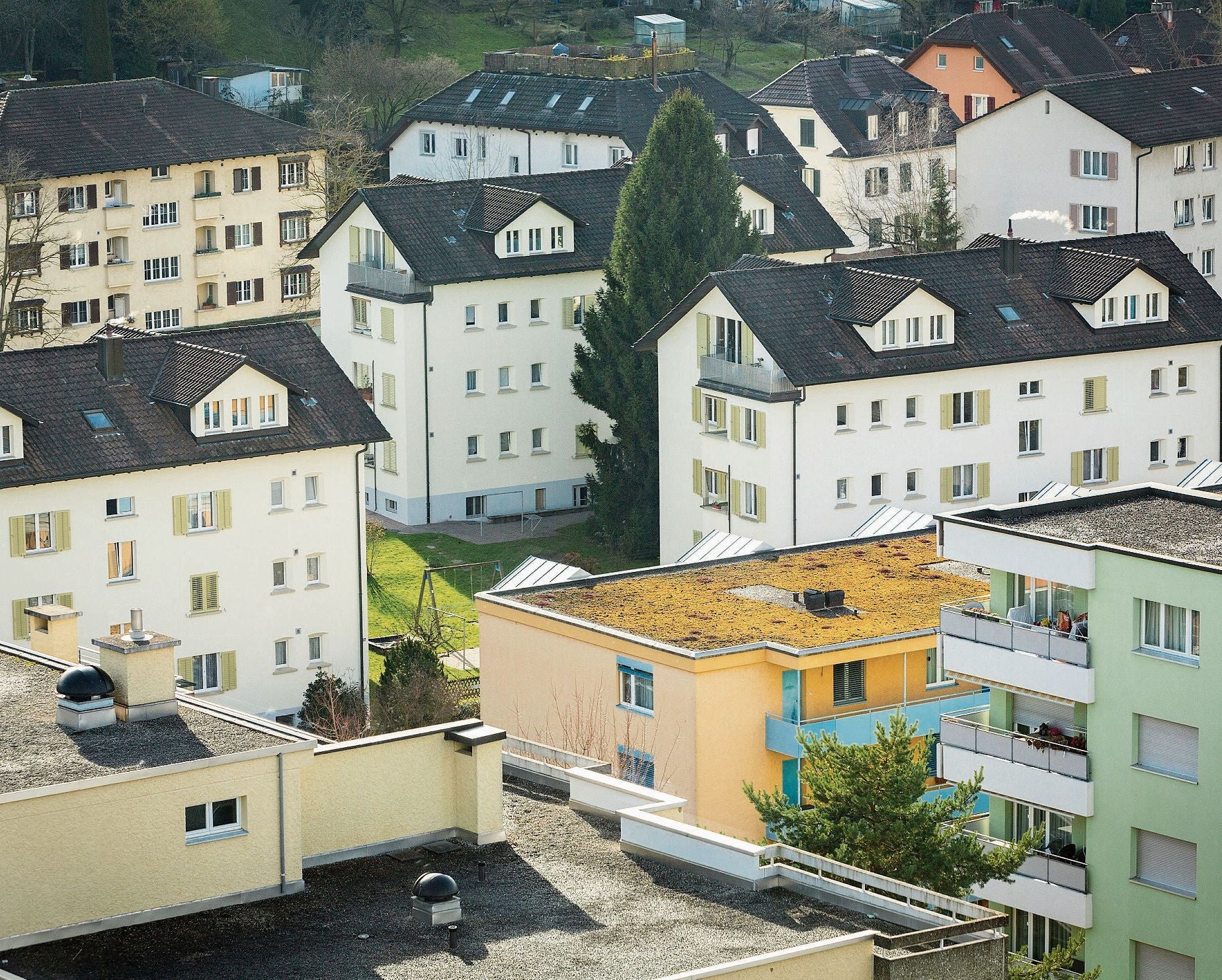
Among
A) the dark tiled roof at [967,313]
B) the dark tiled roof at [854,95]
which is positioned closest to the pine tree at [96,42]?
the dark tiled roof at [854,95]

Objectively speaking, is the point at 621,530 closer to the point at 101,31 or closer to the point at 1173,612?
the point at 1173,612

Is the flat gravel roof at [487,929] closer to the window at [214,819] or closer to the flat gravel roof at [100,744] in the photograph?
the window at [214,819]

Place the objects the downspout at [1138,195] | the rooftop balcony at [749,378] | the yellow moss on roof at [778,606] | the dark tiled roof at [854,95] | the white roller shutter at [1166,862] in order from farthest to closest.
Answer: the dark tiled roof at [854,95], the downspout at [1138,195], the rooftop balcony at [749,378], the yellow moss on roof at [778,606], the white roller shutter at [1166,862]

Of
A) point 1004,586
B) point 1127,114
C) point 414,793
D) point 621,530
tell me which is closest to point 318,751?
point 414,793

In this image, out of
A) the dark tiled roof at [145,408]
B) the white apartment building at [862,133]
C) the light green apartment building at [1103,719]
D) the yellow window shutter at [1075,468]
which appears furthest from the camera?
the white apartment building at [862,133]

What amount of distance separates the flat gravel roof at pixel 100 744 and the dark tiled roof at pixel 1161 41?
103253 millimetres

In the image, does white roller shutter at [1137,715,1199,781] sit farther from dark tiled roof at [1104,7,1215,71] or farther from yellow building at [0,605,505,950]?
dark tiled roof at [1104,7,1215,71]

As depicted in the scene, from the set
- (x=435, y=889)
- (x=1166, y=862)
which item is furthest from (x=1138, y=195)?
(x=435, y=889)

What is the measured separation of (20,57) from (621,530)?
2681 inches

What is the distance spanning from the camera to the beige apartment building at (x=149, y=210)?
102312mm

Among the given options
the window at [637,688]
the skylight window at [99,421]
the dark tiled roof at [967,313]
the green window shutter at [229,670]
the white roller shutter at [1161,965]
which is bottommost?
the white roller shutter at [1161,965]

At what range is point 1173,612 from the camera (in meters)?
43.2

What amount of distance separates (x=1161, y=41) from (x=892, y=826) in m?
101

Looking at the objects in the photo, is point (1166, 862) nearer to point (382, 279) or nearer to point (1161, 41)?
point (382, 279)
